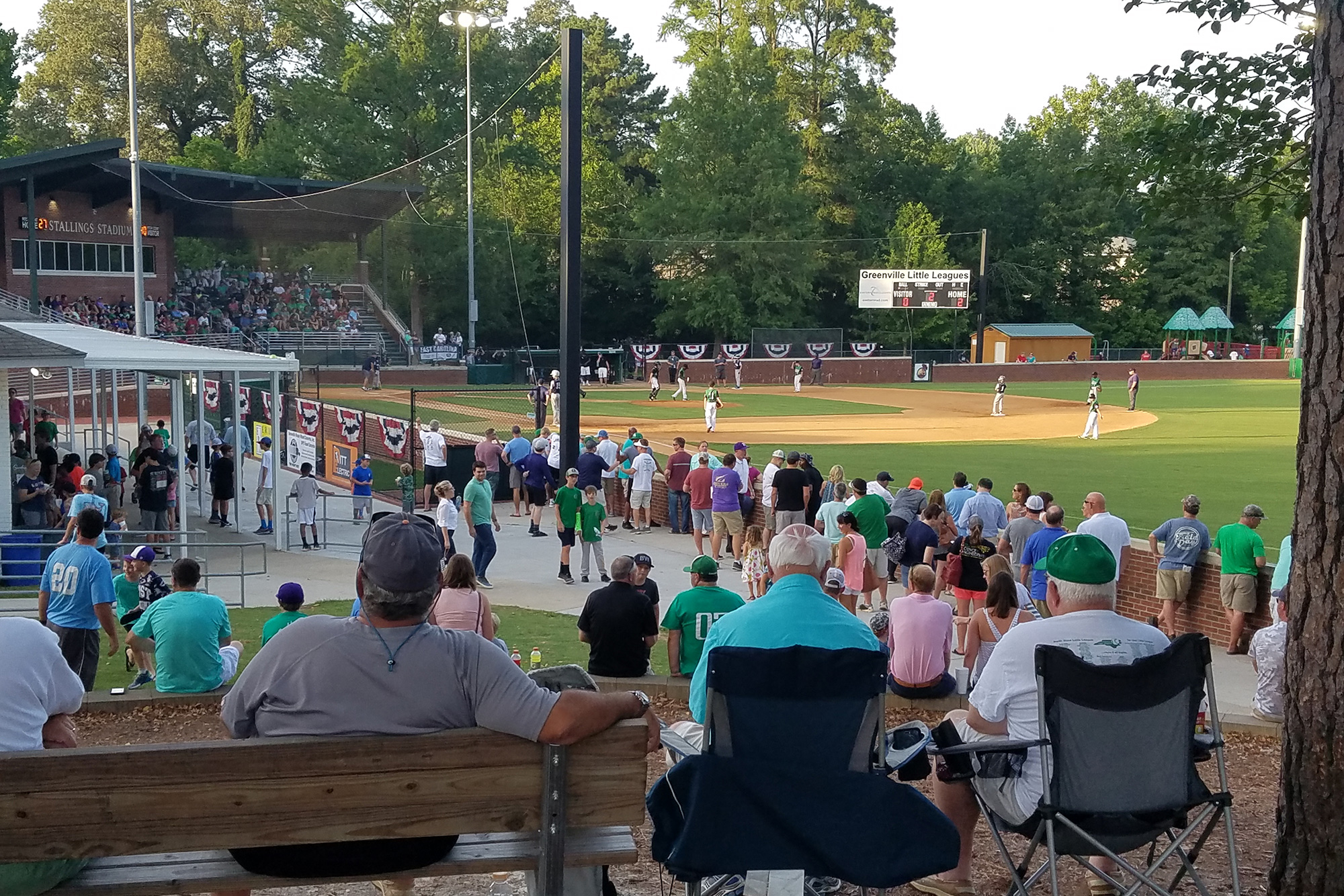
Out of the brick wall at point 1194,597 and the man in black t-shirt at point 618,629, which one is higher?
Result: the man in black t-shirt at point 618,629

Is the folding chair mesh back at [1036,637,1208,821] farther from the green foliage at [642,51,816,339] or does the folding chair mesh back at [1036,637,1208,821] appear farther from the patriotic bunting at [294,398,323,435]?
the green foliage at [642,51,816,339]

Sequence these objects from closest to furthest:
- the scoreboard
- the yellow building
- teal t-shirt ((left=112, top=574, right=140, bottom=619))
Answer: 1. teal t-shirt ((left=112, top=574, right=140, bottom=619))
2. the scoreboard
3. the yellow building

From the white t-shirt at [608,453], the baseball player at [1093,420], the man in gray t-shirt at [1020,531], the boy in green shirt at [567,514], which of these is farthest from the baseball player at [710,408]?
the man in gray t-shirt at [1020,531]

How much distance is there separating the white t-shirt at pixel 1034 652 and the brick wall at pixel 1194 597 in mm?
9698

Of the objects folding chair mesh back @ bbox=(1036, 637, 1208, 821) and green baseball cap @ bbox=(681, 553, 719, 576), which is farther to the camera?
green baseball cap @ bbox=(681, 553, 719, 576)

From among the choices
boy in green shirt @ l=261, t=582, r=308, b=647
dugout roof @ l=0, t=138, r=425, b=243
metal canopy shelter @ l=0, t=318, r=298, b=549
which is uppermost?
dugout roof @ l=0, t=138, r=425, b=243

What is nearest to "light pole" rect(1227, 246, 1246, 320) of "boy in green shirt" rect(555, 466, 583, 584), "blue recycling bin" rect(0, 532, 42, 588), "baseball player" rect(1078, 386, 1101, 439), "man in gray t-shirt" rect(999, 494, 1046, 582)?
"baseball player" rect(1078, 386, 1101, 439)

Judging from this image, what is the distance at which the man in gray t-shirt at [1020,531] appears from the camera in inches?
580

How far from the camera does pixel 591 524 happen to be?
57.1 feet

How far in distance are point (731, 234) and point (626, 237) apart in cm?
578

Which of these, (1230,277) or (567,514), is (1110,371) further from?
(567,514)

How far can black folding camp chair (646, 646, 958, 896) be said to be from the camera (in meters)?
3.91

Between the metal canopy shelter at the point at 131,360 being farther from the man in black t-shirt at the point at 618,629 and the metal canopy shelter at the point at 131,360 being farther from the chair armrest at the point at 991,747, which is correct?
the chair armrest at the point at 991,747

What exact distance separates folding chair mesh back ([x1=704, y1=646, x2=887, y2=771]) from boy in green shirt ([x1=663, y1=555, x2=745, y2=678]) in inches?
174
